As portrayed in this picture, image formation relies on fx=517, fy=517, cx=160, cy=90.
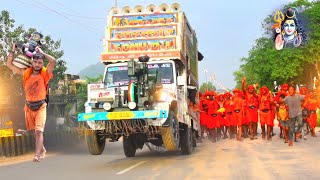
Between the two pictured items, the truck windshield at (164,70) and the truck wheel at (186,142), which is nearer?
the truck windshield at (164,70)

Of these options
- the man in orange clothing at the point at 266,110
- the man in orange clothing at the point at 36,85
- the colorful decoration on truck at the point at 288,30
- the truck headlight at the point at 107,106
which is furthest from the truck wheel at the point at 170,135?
the colorful decoration on truck at the point at 288,30

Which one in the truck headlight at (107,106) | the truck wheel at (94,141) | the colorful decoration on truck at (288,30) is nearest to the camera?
the truck headlight at (107,106)

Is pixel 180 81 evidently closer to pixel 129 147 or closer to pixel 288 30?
pixel 129 147

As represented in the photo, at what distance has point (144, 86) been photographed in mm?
11094

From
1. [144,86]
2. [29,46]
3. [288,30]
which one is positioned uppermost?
[288,30]

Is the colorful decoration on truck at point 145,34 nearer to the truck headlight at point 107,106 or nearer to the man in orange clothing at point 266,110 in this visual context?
the truck headlight at point 107,106

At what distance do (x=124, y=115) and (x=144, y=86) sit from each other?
863mm

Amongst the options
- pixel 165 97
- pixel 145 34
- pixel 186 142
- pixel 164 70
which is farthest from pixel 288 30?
pixel 165 97

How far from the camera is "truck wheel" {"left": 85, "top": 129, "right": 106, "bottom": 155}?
12531mm

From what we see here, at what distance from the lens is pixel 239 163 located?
39.1 ft

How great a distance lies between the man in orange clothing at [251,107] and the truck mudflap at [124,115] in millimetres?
7822

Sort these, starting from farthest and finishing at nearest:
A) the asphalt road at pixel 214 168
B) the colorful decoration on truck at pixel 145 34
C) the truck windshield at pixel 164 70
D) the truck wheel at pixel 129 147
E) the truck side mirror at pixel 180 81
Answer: the truck wheel at pixel 129 147 → the colorful decoration on truck at pixel 145 34 → the truck windshield at pixel 164 70 → the truck side mirror at pixel 180 81 → the asphalt road at pixel 214 168

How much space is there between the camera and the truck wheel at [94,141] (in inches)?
493

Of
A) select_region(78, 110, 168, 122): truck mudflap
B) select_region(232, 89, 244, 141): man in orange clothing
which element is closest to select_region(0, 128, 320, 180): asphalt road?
select_region(78, 110, 168, 122): truck mudflap
